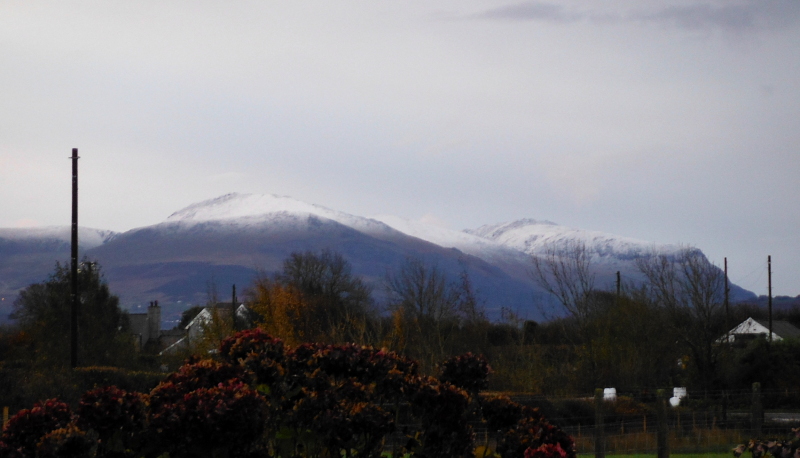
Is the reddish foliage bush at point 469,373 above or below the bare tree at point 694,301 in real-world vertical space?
above

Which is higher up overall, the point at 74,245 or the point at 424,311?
the point at 74,245

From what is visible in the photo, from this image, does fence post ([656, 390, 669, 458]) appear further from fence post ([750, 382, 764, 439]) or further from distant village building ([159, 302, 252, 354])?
distant village building ([159, 302, 252, 354])

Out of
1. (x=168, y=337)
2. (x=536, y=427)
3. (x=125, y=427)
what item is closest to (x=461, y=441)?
(x=536, y=427)

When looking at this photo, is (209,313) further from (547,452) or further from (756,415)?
(547,452)

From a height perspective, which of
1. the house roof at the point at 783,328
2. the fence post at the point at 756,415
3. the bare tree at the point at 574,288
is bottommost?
the house roof at the point at 783,328

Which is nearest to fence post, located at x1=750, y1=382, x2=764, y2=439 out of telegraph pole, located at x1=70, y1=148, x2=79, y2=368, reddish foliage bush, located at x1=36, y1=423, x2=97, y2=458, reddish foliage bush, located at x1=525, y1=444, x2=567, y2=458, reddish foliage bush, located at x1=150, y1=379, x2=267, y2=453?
reddish foliage bush, located at x1=525, y1=444, x2=567, y2=458

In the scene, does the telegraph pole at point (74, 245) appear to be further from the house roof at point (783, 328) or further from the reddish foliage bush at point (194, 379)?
the house roof at point (783, 328)

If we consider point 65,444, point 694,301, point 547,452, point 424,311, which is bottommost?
point 424,311

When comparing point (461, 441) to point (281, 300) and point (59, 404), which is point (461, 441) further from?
point (281, 300)

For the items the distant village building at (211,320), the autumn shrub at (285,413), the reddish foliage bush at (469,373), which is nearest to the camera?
the autumn shrub at (285,413)

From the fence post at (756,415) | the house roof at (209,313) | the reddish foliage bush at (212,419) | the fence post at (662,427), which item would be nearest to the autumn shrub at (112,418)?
the reddish foliage bush at (212,419)

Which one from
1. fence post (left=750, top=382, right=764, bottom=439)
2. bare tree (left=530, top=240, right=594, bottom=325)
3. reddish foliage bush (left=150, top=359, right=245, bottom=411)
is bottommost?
fence post (left=750, top=382, right=764, bottom=439)

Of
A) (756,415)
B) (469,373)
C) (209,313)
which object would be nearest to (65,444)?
(469,373)

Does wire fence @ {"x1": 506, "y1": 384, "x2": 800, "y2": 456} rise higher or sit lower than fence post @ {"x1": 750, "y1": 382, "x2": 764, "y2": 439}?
lower
